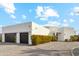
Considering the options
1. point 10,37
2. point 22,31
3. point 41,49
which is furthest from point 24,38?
point 41,49

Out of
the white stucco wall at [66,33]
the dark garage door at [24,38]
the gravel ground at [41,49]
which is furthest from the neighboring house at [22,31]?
the white stucco wall at [66,33]

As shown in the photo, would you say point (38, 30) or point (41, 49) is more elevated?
point (38, 30)

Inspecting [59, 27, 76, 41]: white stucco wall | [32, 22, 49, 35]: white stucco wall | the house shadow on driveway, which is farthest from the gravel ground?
[32, 22, 49, 35]: white stucco wall

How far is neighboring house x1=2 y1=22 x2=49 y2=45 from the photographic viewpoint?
205 inches

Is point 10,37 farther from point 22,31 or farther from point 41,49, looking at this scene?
point 41,49

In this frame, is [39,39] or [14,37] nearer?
[39,39]

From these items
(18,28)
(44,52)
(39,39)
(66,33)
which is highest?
(18,28)

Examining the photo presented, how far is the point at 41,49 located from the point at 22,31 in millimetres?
481

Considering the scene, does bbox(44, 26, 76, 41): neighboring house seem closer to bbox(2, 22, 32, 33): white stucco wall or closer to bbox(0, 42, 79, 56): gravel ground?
bbox(0, 42, 79, 56): gravel ground

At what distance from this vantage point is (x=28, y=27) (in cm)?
520

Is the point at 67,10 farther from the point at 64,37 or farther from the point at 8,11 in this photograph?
the point at 8,11

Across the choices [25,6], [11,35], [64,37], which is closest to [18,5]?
[25,6]

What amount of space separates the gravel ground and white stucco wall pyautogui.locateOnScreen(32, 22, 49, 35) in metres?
0.22

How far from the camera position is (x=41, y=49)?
5234 millimetres
